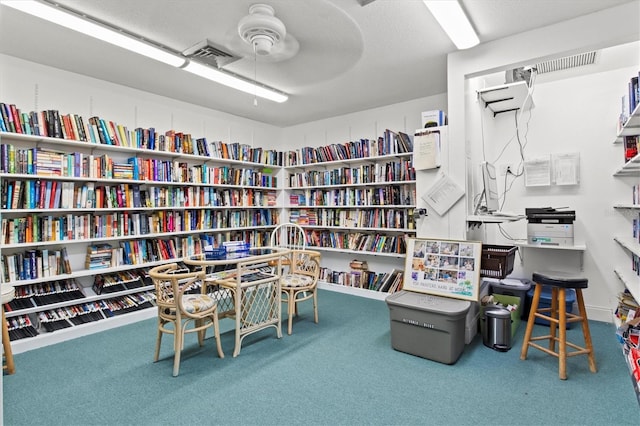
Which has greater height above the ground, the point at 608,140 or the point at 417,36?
the point at 417,36

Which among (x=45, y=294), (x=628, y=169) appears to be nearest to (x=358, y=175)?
(x=628, y=169)

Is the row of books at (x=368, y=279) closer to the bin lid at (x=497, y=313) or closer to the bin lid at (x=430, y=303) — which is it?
the bin lid at (x=430, y=303)

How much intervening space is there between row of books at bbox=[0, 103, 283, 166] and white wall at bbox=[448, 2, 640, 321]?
305 centimetres

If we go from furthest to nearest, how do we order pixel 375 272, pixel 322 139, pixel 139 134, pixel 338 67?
pixel 322 139
pixel 375 272
pixel 139 134
pixel 338 67

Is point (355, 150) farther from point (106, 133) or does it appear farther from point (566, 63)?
point (106, 133)

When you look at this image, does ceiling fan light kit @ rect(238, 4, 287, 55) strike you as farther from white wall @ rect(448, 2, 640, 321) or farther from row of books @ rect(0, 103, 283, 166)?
row of books @ rect(0, 103, 283, 166)

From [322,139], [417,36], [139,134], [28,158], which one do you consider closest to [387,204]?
[322,139]

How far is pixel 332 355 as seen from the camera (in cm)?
301

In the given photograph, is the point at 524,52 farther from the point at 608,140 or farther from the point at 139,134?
the point at 139,134

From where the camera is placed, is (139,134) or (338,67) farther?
(139,134)

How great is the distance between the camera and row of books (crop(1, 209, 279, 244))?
335 cm

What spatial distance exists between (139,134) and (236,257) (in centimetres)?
207

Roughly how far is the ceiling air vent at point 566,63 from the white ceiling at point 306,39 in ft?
2.54

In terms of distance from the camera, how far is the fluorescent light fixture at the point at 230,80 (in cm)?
346
